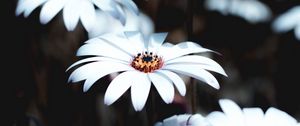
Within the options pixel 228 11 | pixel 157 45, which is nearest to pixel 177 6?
pixel 228 11

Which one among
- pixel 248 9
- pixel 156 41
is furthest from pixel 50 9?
pixel 248 9

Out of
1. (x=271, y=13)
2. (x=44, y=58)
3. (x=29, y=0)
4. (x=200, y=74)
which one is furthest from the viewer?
(x=271, y=13)

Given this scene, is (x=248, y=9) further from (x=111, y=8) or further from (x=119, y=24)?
(x=111, y=8)

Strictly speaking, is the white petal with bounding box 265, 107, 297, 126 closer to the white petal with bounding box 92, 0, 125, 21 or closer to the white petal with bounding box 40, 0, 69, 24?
the white petal with bounding box 92, 0, 125, 21

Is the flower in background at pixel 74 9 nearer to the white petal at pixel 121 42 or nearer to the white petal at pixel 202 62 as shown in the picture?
the white petal at pixel 121 42

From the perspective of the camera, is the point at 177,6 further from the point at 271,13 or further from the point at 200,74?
the point at 200,74

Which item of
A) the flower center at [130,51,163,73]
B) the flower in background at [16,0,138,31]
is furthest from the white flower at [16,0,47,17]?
the flower center at [130,51,163,73]

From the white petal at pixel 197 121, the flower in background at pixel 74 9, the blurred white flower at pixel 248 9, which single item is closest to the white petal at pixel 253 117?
the white petal at pixel 197 121

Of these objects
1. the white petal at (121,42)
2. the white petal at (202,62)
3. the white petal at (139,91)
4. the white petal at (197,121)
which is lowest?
the white petal at (197,121)
